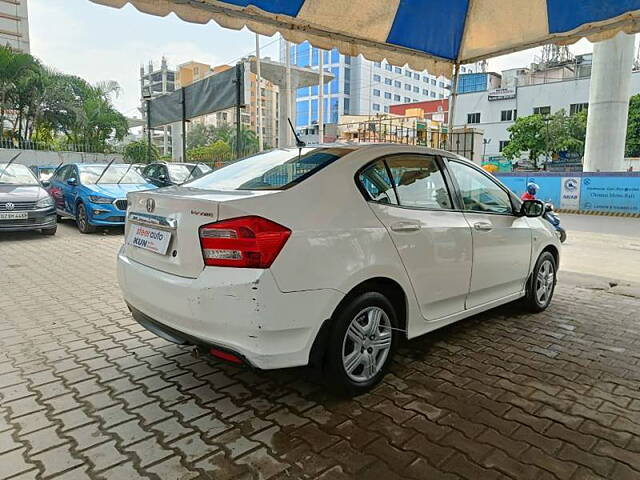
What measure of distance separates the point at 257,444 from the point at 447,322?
172 cm

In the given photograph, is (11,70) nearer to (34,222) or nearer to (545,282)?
(34,222)

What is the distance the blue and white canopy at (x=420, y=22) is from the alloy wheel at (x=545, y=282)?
A: 2.68 metres

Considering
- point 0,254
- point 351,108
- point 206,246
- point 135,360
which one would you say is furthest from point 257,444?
point 351,108

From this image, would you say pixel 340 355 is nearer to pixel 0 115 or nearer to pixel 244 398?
pixel 244 398

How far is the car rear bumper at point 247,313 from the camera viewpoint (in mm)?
2307

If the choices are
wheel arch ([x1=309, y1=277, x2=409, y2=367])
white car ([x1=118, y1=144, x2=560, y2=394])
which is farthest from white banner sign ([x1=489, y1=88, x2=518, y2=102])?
wheel arch ([x1=309, y1=277, x2=409, y2=367])

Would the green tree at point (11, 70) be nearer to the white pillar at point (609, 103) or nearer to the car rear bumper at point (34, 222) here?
the car rear bumper at point (34, 222)

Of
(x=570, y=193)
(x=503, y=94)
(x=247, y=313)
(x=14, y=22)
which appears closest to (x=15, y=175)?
(x=247, y=313)

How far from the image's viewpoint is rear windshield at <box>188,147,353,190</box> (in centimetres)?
280

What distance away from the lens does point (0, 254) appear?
7.38 meters

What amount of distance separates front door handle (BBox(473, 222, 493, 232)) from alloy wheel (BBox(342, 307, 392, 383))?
1.16m

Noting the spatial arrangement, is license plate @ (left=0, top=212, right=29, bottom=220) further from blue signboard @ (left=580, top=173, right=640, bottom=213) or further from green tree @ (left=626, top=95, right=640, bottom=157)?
green tree @ (left=626, top=95, right=640, bottom=157)

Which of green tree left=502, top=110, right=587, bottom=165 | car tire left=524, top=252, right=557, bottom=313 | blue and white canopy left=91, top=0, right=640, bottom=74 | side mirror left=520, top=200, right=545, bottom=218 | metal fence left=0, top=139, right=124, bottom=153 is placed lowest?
car tire left=524, top=252, right=557, bottom=313

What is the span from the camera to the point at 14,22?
2427 inches
